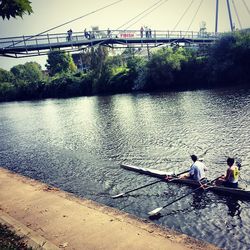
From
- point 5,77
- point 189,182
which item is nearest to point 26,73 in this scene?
point 5,77

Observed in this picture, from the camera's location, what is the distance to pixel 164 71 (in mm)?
81312

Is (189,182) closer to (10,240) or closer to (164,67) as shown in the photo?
(10,240)

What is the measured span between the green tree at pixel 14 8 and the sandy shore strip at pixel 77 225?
9.42m

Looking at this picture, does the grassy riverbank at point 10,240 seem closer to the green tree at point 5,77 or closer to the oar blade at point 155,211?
the oar blade at point 155,211

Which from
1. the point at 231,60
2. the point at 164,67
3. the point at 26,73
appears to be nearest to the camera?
the point at 231,60

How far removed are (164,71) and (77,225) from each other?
70975 mm

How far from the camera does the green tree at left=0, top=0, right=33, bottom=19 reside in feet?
37.4

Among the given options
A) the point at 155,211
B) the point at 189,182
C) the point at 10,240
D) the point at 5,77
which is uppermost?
the point at 5,77

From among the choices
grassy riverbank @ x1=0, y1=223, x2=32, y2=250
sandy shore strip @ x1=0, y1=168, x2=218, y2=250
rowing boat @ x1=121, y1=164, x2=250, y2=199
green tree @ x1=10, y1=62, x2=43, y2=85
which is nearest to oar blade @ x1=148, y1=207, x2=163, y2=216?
sandy shore strip @ x1=0, y1=168, x2=218, y2=250

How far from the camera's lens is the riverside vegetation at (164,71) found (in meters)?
72.6

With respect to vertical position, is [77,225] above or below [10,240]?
below

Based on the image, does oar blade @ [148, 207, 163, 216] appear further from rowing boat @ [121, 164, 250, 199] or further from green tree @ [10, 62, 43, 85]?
green tree @ [10, 62, 43, 85]

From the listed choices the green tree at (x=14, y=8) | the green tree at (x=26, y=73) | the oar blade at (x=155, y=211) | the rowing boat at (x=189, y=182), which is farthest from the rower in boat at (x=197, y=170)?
the green tree at (x=26, y=73)

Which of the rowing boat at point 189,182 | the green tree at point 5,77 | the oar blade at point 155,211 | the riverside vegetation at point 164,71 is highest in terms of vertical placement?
the green tree at point 5,77
